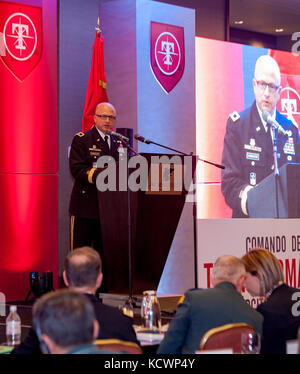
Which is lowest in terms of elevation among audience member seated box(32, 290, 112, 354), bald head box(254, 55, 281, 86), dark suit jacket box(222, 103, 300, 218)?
audience member seated box(32, 290, 112, 354)

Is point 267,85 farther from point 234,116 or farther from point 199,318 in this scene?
point 199,318

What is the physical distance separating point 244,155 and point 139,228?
3972mm

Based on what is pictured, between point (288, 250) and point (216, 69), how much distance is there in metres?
3.75

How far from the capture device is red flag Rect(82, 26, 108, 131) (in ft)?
20.6

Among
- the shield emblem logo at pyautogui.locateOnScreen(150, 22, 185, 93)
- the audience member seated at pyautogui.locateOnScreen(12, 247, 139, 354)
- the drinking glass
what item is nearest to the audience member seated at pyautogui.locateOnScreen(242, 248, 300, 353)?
the drinking glass

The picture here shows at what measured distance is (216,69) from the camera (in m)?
7.87

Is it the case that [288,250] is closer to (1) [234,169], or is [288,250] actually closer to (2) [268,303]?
(2) [268,303]

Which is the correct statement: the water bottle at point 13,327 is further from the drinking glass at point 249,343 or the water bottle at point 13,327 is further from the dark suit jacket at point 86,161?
the dark suit jacket at point 86,161

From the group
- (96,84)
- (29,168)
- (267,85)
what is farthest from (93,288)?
(267,85)

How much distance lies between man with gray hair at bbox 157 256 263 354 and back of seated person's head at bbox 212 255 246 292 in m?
0.07

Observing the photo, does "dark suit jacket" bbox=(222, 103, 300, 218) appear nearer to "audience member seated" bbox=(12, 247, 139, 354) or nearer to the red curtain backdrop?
the red curtain backdrop

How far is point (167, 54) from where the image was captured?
7.06m

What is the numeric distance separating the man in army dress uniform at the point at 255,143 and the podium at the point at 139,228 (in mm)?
3487

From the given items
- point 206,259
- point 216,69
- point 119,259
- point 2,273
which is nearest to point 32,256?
point 2,273
